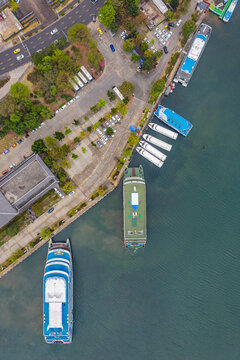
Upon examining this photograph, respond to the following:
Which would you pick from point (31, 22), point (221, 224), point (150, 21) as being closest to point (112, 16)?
point (150, 21)

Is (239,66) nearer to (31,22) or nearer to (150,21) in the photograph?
(150,21)

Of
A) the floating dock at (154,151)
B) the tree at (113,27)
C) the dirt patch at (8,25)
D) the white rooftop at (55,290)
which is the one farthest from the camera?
the floating dock at (154,151)

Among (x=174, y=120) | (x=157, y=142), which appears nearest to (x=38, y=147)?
(x=157, y=142)

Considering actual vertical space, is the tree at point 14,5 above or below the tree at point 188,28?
above

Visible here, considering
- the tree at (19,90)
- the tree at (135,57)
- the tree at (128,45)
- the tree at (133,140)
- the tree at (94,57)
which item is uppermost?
the tree at (19,90)

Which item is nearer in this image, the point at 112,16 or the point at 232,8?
the point at 112,16

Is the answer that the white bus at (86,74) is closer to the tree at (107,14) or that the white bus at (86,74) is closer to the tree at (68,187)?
the tree at (107,14)

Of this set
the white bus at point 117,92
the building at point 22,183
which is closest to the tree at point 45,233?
the building at point 22,183

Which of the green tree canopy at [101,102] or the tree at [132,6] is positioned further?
the green tree canopy at [101,102]
